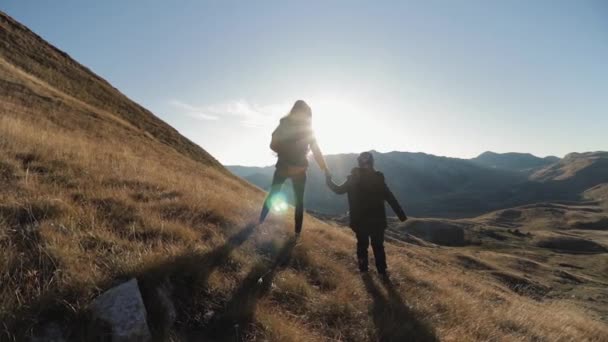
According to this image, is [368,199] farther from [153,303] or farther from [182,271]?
[153,303]

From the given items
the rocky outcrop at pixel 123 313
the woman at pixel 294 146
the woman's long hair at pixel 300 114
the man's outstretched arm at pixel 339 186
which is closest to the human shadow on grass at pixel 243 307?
the rocky outcrop at pixel 123 313

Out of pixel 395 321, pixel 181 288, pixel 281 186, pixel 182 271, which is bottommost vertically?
pixel 395 321

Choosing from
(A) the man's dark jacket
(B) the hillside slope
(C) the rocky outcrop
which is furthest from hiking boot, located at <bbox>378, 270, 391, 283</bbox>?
(C) the rocky outcrop

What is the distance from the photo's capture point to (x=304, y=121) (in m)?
7.76

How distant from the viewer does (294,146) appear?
7703 mm

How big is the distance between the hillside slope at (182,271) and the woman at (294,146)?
110cm

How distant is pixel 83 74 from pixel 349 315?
51.7 meters

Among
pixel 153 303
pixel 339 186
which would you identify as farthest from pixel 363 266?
pixel 153 303

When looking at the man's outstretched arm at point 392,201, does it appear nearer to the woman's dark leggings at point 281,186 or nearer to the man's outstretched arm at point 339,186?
the man's outstretched arm at point 339,186

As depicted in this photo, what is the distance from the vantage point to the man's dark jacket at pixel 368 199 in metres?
7.49

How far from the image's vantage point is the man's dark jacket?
7488 millimetres

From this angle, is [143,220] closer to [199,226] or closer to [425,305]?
[199,226]

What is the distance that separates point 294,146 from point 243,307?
13.6 feet

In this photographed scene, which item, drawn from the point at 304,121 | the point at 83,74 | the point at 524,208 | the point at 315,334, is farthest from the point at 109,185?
the point at 524,208
